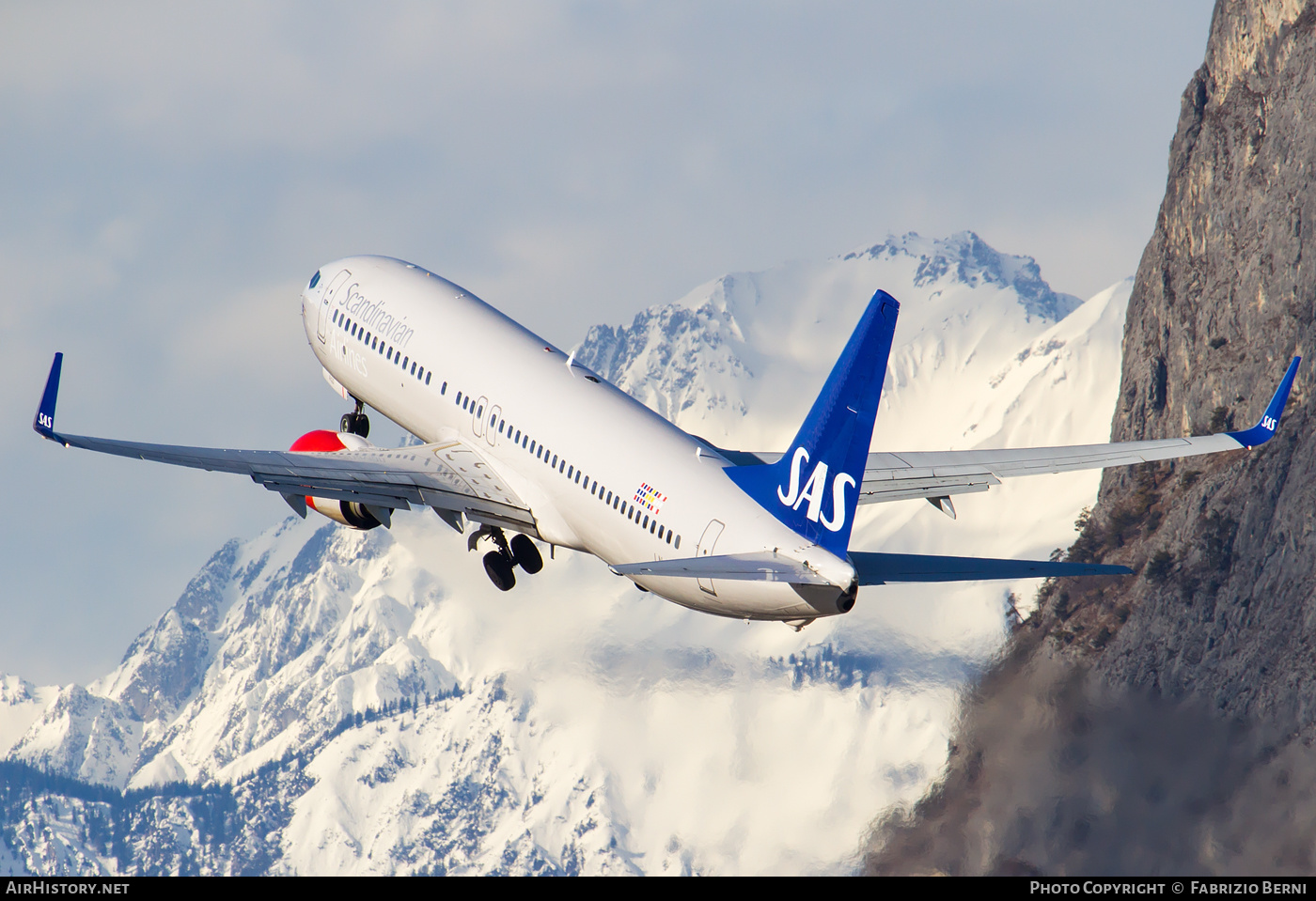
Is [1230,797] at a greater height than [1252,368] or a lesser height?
lesser

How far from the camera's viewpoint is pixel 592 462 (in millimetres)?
44812

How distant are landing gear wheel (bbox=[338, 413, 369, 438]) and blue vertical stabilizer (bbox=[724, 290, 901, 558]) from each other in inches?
865

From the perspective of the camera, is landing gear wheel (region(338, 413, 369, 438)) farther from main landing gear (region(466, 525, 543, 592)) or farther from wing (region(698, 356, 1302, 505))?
wing (region(698, 356, 1302, 505))

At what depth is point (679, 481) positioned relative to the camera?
42281 millimetres

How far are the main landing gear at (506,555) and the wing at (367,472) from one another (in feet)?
7.52

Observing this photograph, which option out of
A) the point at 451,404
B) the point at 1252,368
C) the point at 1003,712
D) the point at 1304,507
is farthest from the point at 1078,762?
the point at 1252,368

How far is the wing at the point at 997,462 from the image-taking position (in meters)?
45.2

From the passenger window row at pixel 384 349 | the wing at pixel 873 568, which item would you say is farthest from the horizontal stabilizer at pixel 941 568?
the passenger window row at pixel 384 349

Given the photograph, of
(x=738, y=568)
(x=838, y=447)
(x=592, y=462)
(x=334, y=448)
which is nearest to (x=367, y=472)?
(x=334, y=448)

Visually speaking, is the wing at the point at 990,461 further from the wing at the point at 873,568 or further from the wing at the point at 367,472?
the wing at the point at 367,472

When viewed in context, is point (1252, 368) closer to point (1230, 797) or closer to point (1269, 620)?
point (1269, 620)

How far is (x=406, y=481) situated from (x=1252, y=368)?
102 meters

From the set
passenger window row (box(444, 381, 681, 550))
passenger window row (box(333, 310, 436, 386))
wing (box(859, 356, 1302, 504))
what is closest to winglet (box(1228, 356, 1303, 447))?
wing (box(859, 356, 1302, 504))
